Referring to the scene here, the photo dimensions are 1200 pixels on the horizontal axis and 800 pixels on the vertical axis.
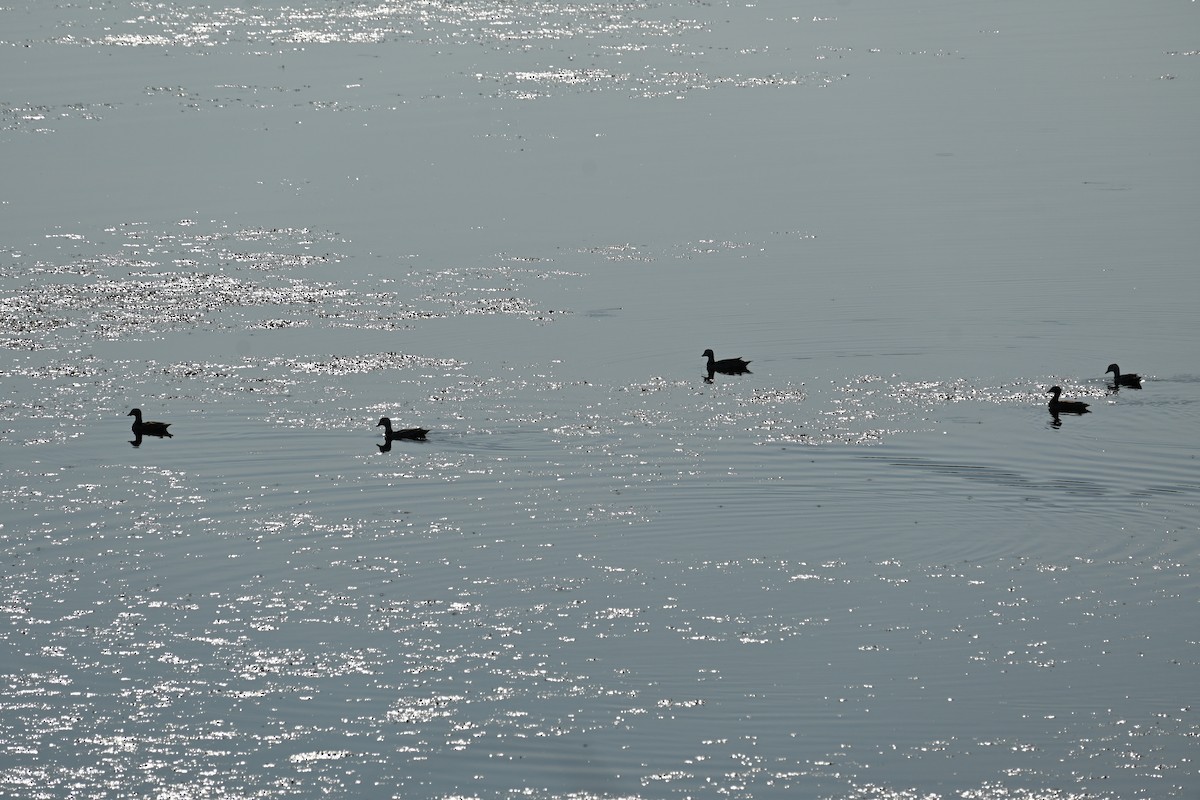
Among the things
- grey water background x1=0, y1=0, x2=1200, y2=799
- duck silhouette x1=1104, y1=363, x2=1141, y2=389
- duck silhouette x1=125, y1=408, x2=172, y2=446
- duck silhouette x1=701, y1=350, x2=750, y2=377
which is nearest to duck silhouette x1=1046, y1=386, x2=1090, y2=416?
grey water background x1=0, y1=0, x2=1200, y2=799

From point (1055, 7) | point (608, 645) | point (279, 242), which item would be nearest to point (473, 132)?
point (279, 242)

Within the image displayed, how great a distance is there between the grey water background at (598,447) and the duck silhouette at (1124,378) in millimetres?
434

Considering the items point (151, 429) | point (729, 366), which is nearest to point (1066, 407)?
point (729, 366)

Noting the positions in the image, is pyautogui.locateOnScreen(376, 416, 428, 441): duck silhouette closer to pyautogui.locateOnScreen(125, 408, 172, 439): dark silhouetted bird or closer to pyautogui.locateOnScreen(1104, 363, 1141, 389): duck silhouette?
pyautogui.locateOnScreen(125, 408, 172, 439): dark silhouetted bird

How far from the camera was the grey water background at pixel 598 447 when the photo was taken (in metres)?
17.3

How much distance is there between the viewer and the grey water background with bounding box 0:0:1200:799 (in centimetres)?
1727

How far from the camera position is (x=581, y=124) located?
53.9 m

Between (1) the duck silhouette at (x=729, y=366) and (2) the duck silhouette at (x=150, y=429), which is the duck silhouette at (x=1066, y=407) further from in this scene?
(2) the duck silhouette at (x=150, y=429)

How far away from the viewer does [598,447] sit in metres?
26.7

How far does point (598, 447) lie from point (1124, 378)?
377 inches

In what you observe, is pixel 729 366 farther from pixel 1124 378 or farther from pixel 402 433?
pixel 1124 378

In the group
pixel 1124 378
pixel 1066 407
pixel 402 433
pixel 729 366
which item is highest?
pixel 729 366

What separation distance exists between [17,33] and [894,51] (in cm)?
3709

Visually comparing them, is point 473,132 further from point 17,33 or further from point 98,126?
point 17,33
